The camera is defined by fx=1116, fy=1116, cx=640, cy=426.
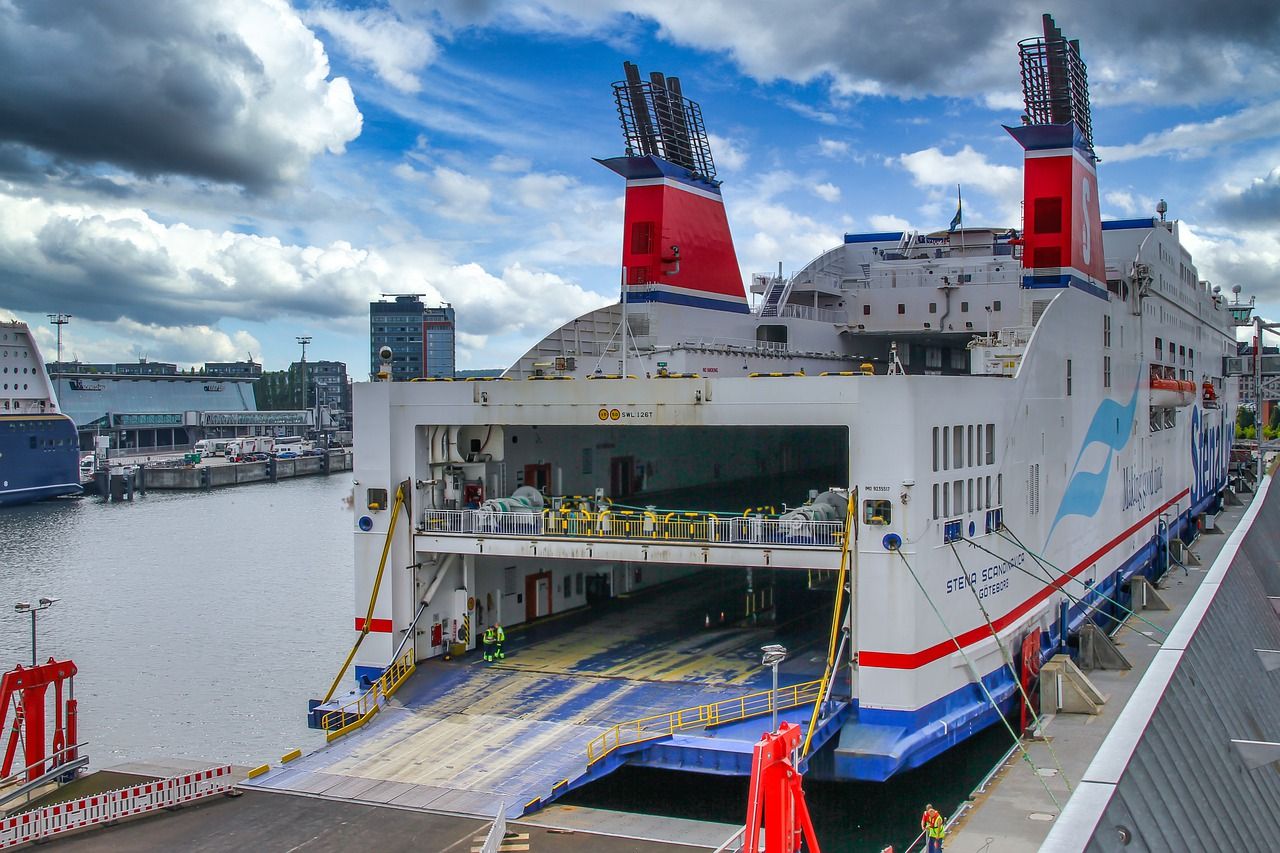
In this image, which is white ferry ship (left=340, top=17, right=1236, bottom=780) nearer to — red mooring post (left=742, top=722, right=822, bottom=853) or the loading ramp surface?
the loading ramp surface

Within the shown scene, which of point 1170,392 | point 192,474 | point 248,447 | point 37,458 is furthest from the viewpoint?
point 248,447

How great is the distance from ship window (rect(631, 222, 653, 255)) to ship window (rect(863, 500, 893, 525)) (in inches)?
487

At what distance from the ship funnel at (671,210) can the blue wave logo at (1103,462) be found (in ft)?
31.8

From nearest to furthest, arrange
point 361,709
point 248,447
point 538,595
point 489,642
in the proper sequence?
point 361,709
point 489,642
point 538,595
point 248,447

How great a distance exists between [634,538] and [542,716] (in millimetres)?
3464

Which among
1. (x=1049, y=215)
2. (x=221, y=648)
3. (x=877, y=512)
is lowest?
(x=221, y=648)

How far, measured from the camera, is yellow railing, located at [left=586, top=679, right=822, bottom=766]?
1636 centimetres

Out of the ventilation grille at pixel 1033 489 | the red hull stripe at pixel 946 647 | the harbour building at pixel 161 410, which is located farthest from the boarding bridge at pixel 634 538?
the harbour building at pixel 161 410

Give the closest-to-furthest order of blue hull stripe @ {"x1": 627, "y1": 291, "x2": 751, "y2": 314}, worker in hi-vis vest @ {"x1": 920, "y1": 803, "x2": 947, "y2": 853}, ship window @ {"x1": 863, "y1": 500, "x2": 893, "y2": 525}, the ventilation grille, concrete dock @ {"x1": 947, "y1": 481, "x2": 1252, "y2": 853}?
1. worker in hi-vis vest @ {"x1": 920, "y1": 803, "x2": 947, "y2": 853}
2. concrete dock @ {"x1": 947, "y1": 481, "x2": 1252, "y2": 853}
3. ship window @ {"x1": 863, "y1": 500, "x2": 893, "y2": 525}
4. the ventilation grille
5. blue hull stripe @ {"x1": 627, "y1": 291, "x2": 751, "y2": 314}

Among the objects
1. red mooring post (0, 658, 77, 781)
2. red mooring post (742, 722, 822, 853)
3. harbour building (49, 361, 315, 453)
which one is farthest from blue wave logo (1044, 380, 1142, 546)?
harbour building (49, 361, 315, 453)

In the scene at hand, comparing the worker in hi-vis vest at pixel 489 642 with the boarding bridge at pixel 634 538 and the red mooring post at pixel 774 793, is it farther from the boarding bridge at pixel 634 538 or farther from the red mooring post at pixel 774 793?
the red mooring post at pixel 774 793

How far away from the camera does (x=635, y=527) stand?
68.6 ft

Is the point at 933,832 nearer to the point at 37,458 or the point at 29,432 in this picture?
the point at 29,432

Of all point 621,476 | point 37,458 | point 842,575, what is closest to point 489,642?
point 842,575
